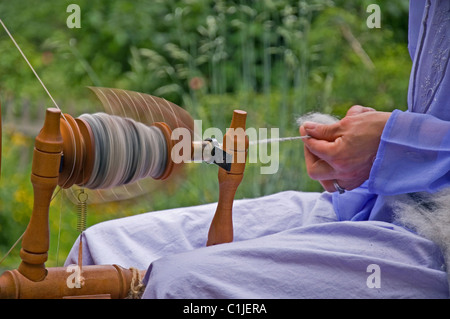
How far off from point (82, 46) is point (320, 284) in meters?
2.28

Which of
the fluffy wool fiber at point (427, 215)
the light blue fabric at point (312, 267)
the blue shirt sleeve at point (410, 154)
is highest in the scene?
the blue shirt sleeve at point (410, 154)

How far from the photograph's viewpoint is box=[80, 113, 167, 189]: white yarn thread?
966 millimetres

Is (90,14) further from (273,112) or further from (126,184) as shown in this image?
(126,184)

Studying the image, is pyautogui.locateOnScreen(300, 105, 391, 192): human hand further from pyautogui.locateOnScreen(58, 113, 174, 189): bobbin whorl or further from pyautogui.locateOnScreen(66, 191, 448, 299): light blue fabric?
pyautogui.locateOnScreen(58, 113, 174, 189): bobbin whorl

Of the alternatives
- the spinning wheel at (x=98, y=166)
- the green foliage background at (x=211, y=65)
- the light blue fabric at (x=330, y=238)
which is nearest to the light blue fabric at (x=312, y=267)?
the light blue fabric at (x=330, y=238)

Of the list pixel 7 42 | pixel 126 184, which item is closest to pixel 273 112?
pixel 7 42

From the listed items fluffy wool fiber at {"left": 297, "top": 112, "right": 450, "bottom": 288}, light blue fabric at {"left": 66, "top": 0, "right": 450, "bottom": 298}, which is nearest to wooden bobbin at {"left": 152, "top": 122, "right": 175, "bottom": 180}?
light blue fabric at {"left": 66, "top": 0, "right": 450, "bottom": 298}

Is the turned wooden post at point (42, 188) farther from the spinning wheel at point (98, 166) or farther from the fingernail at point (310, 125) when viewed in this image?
the fingernail at point (310, 125)

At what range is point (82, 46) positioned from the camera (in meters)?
2.94

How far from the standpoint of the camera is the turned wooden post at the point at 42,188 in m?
0.89

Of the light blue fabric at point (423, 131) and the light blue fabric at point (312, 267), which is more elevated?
the light blue fabric at point (423, 131)

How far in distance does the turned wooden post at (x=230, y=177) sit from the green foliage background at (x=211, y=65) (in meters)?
0.82

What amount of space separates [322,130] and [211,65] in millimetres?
1704

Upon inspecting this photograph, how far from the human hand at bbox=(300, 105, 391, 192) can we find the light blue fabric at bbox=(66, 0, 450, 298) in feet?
0.12
